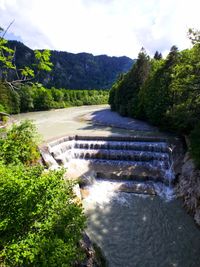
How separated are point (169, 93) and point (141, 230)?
17.6 meters

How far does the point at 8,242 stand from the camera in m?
5.92

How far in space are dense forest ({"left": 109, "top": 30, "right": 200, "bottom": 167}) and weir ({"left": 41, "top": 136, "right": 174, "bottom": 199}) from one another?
3076mm

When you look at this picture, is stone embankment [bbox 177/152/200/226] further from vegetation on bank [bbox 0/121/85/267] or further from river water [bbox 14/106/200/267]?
vegetation on bank [bbox 0/121/85/267]

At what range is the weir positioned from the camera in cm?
1695

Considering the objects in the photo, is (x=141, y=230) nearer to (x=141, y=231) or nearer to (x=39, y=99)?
(x=141, y=231)

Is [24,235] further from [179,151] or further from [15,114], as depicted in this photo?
[15,114]

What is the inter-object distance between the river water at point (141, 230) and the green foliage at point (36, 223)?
4326 millimetres

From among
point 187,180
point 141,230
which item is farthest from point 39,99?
point 141,230

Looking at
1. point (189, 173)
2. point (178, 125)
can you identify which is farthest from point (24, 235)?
point (178, 125)

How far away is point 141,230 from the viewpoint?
11.9 metres

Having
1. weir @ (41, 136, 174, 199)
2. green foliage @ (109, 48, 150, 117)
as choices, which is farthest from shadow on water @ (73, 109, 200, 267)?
green foliage @ (109, 48, 150, 117)

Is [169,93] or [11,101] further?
[11,101]

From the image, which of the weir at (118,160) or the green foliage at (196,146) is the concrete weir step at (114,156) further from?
the green foliage at (196,146)

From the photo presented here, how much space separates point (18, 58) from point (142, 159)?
145 m
